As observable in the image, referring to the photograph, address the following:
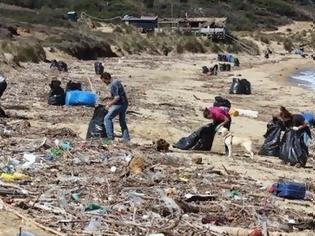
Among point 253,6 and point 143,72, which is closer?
point 143,72

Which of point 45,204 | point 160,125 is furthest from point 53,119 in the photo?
point 45,204

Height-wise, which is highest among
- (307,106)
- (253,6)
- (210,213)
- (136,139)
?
(210,213)

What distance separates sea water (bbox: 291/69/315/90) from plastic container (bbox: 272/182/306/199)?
2467 cm

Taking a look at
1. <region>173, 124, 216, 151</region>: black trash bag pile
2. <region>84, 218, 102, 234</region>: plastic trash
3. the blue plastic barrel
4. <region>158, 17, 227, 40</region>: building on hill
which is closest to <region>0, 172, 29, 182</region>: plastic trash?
<region>84, 218, 102, 234</region>: plastic trash

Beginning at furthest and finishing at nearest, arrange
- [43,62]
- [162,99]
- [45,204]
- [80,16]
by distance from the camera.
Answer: [80,16] → [43,62] → [162,99] → [45,204]

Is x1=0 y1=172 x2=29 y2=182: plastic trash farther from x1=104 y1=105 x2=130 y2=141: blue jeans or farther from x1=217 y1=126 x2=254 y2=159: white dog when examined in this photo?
x1=217 y1=126 x2=254 y2=159: white dog

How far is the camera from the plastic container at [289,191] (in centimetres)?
1017

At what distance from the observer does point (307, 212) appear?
9609mm

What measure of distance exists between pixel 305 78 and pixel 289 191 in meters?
31.9

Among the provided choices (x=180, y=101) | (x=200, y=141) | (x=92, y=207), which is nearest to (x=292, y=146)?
(x=200, y=141)

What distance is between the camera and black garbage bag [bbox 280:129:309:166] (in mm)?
13203

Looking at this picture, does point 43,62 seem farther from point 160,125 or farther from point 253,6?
point 253,6

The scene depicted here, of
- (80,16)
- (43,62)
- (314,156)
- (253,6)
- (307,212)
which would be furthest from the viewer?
(253,6)

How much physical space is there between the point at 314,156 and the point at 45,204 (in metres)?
7.44
